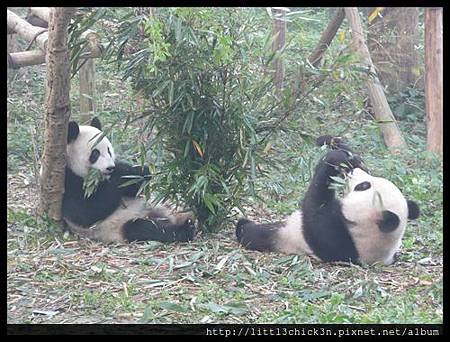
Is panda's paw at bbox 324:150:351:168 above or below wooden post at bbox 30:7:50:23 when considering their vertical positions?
below

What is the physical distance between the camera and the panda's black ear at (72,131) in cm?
434

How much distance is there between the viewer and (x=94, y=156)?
Answer: 14.5ft

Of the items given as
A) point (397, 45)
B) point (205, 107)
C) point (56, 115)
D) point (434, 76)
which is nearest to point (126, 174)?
point (56, 115)

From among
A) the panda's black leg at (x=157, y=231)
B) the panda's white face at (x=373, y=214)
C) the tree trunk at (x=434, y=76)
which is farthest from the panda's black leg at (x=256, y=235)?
the tree trunk at (x=434, y=76)

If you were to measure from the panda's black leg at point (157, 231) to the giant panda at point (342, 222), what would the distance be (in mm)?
279

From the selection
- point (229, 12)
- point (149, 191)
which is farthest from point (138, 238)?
point (229, 12)

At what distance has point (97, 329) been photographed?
315cm

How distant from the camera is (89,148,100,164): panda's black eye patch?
14.4ft

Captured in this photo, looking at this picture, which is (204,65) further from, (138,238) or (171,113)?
(138,238)

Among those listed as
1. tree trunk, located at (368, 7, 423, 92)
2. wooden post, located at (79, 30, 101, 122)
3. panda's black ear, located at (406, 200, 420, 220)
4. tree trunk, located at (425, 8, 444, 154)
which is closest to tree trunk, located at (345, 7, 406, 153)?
tree trunk, located at (425, 8, 444, 154)

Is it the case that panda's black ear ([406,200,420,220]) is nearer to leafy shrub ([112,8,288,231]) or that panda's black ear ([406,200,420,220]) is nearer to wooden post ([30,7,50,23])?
leafy shrub ([112,8,288,231])

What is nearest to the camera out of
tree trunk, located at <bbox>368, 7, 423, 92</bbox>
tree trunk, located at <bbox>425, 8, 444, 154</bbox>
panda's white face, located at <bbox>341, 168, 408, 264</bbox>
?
panda's white face, located at <bbox>341, 168, 408, 264</bbox>

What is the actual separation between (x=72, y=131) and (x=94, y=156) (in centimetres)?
18

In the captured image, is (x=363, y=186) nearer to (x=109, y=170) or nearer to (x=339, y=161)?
(x=339, y=161)
